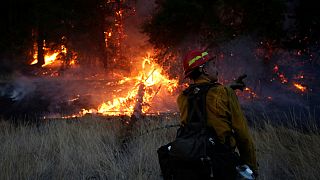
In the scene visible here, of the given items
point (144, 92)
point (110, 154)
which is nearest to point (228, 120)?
point (110, 154)

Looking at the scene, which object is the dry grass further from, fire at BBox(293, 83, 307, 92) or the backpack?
fire at BBox(293, 83, 307, 92)

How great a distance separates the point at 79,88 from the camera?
15.9 m

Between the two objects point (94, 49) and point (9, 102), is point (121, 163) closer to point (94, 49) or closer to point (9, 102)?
point (9, 102)

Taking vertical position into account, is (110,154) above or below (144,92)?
below

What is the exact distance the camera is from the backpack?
3.04 metres

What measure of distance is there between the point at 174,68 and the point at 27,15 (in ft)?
35.7

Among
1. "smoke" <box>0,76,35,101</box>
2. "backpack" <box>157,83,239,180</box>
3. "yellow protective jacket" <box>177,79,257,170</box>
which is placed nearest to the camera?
"backpack" <box>157,83,239,180</box>

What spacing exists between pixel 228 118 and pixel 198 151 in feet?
1.39

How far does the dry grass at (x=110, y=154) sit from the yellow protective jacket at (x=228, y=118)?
2.31 metres

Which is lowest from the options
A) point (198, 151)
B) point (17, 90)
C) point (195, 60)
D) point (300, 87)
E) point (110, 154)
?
point (110, 154)

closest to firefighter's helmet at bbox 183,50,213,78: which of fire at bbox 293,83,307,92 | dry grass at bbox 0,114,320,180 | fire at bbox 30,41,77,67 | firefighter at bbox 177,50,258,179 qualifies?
firefighter at bbox 177,50,258,179

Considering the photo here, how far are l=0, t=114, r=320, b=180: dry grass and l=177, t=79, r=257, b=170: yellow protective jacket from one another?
7.58ft

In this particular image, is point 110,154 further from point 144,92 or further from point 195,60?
point 144,92

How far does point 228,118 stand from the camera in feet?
10.6
